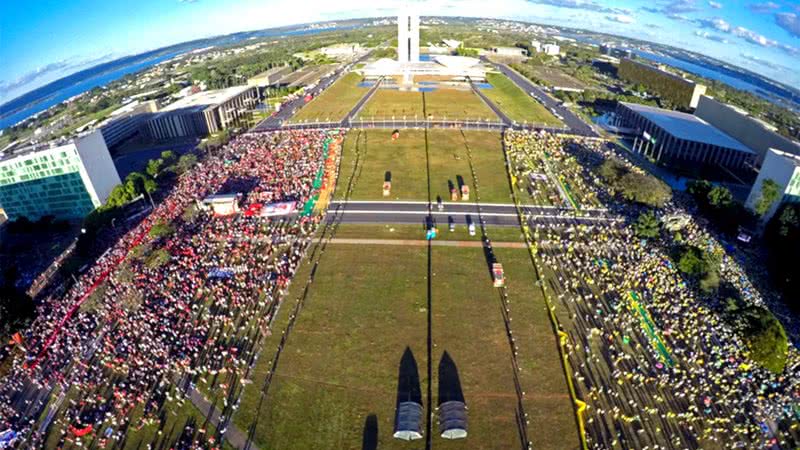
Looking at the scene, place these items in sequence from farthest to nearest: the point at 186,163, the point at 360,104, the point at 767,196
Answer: the point at 360,104, the point at 186,163, the point at 767,196

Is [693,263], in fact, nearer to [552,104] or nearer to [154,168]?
[154,168]

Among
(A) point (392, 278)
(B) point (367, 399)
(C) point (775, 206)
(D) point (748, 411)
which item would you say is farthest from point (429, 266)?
(C) point (775, 206)

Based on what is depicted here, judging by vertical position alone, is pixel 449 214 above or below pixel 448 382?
above

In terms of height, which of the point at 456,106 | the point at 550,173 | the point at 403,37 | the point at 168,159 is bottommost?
the point at 550,173

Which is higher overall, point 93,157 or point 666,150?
point 93,157

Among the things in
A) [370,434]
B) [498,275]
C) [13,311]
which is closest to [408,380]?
[370,434]

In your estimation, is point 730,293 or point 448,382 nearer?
point 448,382

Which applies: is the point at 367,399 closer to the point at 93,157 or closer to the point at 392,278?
the point at 392,278

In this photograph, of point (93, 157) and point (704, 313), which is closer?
point (704, 313)
